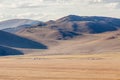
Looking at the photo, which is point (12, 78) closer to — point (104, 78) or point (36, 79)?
point (36, 79)

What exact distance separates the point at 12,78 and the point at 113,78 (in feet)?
64.4

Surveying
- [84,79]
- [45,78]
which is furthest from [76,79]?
[45,78]

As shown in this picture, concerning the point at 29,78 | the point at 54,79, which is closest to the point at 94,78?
the point at 54,79

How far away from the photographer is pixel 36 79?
7925 centimetres

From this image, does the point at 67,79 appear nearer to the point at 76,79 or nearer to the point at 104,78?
the point at 76,79

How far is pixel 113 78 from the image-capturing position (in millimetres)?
78375

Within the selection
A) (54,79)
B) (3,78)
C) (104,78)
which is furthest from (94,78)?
(3,78)

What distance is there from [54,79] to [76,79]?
428cm

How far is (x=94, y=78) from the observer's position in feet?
260

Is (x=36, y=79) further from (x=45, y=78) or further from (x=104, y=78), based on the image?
(x=104, y=78)

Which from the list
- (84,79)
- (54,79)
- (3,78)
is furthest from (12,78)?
(84,79)

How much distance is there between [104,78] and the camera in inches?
3103

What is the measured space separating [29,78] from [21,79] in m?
2.68

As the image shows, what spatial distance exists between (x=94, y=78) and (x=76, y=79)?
3.56 m
